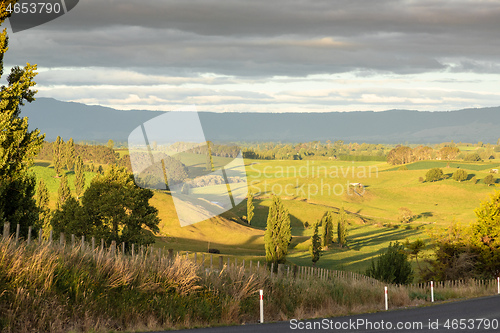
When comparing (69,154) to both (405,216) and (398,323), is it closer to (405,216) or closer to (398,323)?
(405,216)

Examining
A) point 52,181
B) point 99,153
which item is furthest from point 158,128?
point 99,153

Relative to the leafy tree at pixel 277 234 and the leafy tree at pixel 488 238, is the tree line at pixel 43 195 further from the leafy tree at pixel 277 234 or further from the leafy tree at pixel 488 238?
the leafy tree at pixel 488 238

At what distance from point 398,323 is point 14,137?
18934mm

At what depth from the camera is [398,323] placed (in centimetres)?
1723

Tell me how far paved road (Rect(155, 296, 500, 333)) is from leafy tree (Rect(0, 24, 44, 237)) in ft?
50.8

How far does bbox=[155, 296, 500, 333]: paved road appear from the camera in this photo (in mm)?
15336

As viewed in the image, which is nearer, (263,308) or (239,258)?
(263,308)

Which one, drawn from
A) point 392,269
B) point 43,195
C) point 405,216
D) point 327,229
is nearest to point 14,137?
point 392,269

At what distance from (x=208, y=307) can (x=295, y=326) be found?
8.88ft

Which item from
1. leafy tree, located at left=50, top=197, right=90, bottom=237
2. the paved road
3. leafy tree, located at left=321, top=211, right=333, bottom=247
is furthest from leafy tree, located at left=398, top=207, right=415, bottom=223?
the paved road

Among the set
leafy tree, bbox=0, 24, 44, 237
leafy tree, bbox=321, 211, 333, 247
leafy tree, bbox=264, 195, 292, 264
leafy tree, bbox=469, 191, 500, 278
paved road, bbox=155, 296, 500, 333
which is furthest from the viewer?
leafy tree, bbox=321, 211, 333, 247

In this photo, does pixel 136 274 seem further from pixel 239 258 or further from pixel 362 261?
pixel 362 261

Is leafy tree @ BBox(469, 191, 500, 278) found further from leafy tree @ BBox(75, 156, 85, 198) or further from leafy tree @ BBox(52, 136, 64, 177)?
leafy tree @ BBox(52, 136, 64, 177)

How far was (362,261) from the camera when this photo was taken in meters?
101
